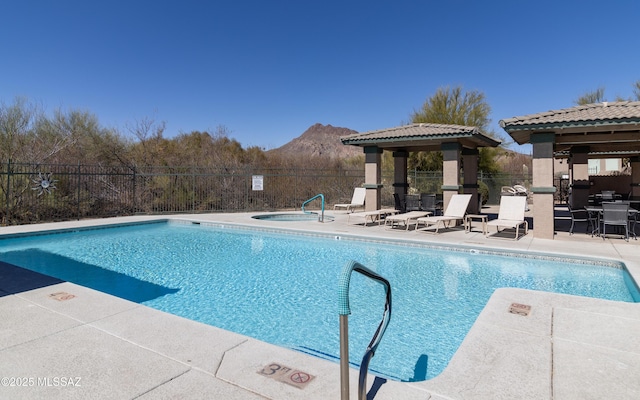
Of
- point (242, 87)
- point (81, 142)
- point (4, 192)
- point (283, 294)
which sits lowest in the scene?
point (283, 294)

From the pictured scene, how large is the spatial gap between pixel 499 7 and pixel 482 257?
1191 cm

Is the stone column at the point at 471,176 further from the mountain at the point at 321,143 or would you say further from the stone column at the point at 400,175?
the mountain at the point at 321,143

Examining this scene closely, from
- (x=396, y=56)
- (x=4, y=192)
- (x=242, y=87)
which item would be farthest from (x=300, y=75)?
(x=4, y=192)

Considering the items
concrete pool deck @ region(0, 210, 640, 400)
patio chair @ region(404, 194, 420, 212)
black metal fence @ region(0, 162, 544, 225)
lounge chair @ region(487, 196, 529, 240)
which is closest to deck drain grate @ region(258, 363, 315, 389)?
concrete pool deck @ region(0, 210, 640, 400)

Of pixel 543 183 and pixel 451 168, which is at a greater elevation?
pixel 451 168

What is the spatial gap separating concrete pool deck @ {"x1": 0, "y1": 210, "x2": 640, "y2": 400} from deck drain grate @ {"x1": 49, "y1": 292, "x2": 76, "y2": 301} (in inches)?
1.3

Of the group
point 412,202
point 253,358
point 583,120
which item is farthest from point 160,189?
point 583,120

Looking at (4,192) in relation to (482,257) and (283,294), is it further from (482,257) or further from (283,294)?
(482,257)

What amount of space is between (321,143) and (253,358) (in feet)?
240

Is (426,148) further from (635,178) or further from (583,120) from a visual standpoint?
(635,178)

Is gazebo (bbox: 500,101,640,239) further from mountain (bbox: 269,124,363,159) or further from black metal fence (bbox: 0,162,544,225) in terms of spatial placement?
mountain (bbox: 269,124,363,159)

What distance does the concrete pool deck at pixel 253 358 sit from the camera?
2303 millimetres

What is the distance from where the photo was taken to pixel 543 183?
28.6 ft

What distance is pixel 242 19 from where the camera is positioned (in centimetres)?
1592
